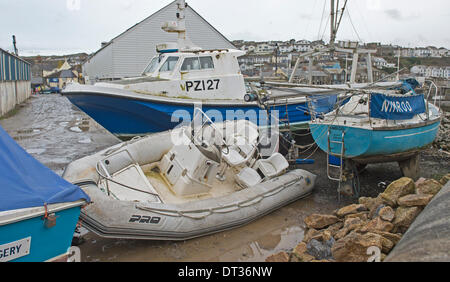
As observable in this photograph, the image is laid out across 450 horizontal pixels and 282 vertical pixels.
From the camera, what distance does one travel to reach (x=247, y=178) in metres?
6.36

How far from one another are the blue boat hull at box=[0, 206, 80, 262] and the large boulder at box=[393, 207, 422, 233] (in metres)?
3.78

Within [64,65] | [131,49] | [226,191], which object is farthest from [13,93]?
[64,65]

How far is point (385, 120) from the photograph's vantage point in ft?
21.6

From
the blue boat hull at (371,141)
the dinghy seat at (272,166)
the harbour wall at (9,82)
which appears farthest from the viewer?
the harbour wall at (9,82)

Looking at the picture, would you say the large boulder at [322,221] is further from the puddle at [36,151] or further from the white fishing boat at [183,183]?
the puddle at [36,151]

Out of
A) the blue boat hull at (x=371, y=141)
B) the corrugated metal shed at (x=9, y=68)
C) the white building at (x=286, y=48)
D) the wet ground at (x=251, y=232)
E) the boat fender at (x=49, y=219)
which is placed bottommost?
the wet ground at (x=251, y=232)

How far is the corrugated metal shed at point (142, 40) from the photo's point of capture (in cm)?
2045

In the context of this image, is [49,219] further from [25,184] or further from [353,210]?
[353,210]

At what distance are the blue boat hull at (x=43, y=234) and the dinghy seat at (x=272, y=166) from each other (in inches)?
154

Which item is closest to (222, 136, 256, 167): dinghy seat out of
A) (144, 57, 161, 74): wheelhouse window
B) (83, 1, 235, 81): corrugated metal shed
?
(144, 57, 161, 74): wheelhouse window

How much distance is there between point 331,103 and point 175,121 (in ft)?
12.6

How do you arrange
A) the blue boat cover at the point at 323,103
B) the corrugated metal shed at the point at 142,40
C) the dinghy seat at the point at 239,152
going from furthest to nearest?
the corrugated metal shed at the point at 142,40, the blue boat cover at the point at 323,103, the dinghy seat at the point at 239,152

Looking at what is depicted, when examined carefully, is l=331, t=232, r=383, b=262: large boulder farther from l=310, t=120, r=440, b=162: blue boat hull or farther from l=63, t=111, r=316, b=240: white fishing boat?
l=310, t=120, r=440, b=162: blue boat hull

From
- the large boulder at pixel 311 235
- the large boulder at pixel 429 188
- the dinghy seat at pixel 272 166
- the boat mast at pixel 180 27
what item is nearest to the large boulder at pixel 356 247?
the large boulder at pixel 311 235
